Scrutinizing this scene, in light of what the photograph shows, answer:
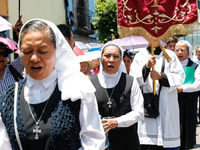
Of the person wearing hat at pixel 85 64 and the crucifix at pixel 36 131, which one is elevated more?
the crucifix at pixel 36 131

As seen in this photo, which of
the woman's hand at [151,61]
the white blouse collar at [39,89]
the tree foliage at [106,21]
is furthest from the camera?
the tree foliage at [106,21]

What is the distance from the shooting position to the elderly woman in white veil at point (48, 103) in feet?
6.82

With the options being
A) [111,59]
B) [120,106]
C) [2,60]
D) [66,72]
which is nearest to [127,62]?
[111,59]

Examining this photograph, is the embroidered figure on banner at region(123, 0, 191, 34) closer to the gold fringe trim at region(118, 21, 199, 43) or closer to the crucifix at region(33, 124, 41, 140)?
the gold fringe trim at region(118, 21, 199, 43)

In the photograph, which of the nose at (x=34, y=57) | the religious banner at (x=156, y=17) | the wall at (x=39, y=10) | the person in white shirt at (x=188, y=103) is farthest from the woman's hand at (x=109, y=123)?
the wall at (x=39, y=10)

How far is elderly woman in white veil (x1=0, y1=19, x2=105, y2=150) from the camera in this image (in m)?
2.08

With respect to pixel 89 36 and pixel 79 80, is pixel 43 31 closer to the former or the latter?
pixel 79 80

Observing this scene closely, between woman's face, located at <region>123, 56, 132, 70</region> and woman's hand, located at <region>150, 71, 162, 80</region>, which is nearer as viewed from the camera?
woman's hand, located at <region>150, 71, 162, 80</region>

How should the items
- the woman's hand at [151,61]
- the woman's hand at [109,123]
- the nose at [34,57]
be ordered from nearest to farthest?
the nose at [34,57]
the woman's hand at [109,123]
the woman's hand at [151,61]

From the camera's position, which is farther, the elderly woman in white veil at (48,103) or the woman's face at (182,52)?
the woman's face at (182,52)

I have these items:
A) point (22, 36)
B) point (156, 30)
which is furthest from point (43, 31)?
point (156, 30)

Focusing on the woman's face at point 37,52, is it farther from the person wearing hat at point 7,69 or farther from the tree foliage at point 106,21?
the tree foliage at point 106,21

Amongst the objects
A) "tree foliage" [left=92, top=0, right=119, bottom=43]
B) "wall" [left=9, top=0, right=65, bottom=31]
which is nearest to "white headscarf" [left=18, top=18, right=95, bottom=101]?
"wall" [left=9, top=0, right=65, bottom=31]

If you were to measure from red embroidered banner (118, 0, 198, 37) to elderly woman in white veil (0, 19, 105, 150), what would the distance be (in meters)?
3.19
